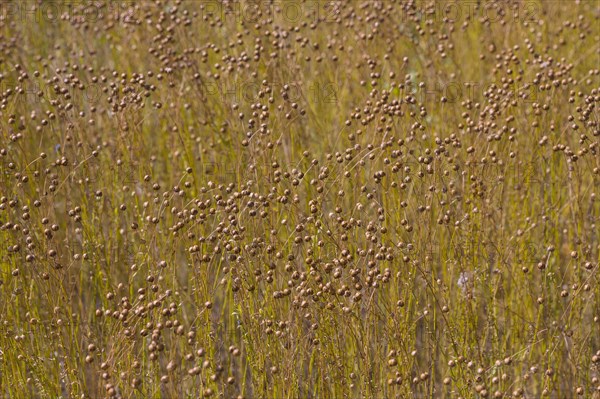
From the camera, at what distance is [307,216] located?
3.35 m

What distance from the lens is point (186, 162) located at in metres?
3.98

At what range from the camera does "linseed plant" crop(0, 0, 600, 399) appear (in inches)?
105

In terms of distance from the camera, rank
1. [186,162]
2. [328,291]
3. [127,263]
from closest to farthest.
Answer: [328,291], [127,263], [186,162]

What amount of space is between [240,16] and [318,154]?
1.44 metres

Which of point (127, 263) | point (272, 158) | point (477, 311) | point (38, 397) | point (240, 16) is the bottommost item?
point (38, 397)

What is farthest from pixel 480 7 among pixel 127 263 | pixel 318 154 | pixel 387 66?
pixel 127 263

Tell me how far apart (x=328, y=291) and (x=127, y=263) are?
4.58ft

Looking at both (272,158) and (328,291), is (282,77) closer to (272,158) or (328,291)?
(272,158)

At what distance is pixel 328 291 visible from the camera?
247 cm

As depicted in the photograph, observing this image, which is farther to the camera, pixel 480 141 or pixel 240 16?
pixel 240 16

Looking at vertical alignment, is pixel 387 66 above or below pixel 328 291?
above

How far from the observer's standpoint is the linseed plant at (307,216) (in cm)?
268

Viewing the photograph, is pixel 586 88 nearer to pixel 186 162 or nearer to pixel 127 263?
pixel 186 162

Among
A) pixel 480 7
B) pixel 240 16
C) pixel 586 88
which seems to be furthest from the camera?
pixel 480 7
